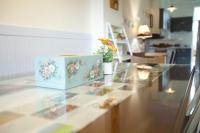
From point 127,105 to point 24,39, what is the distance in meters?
1.43

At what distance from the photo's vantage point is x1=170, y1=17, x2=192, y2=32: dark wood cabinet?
7.60 metres

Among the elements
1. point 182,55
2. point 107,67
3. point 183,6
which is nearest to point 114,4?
point 107,67

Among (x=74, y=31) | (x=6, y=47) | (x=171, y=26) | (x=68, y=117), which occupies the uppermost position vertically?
(x=171, y=26)

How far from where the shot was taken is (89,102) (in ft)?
2.19

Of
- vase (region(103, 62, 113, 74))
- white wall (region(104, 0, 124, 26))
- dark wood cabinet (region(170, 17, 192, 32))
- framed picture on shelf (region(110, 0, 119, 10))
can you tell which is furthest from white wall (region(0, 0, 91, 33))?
dark wood cabinet (region(170, 17, 192, 32))

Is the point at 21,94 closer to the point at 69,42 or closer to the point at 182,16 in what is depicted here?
the point at 69,42

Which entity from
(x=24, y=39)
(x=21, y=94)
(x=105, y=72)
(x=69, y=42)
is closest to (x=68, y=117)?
(x=21, y=94)

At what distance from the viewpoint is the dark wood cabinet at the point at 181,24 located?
7597 millimetres

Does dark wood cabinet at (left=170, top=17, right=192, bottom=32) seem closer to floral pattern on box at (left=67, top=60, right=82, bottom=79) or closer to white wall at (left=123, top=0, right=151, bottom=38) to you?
white wall at (left=123, top=0, right=151, bottom=38)

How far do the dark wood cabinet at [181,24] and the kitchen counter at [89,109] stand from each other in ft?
24.6

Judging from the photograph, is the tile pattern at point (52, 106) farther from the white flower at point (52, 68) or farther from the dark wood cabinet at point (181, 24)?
the dark wood cabinet at point (181, 24)

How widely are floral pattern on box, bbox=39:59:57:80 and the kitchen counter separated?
6 cm

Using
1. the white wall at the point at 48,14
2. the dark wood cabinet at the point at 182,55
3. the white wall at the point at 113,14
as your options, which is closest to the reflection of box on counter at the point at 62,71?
the white wall at the point at 48,14

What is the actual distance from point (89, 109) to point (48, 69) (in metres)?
0.34
